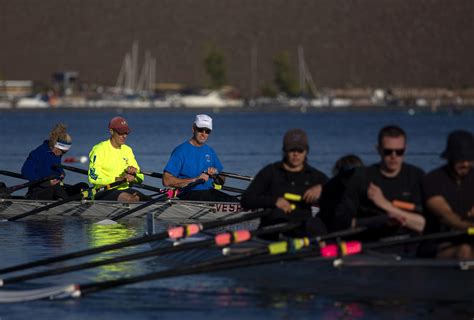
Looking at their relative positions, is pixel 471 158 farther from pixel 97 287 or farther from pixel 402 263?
pixel 97 287

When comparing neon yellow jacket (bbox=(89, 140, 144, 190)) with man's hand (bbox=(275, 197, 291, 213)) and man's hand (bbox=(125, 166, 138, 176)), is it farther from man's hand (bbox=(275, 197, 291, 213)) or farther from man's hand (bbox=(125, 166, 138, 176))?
man's hand (bbox=(275, 197, 291, 213))

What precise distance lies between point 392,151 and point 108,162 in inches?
324

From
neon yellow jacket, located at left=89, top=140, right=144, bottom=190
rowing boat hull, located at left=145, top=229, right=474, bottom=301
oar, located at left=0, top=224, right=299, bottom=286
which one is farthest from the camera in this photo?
neon yellow jacket, located at left=89, top=140, right=144, bottom=190

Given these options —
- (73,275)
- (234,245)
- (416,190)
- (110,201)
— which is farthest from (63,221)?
(416,190)

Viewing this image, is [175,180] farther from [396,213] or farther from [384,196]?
[396,213]

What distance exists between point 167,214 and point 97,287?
7602 millimetres

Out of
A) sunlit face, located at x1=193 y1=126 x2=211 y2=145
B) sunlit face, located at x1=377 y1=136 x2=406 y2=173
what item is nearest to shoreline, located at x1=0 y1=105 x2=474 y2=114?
sunlit face, located at x1=193 y1=126 x2=211 y2=145

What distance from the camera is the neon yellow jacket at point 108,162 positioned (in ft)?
66.4

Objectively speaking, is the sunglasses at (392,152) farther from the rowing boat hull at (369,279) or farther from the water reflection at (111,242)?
the water reflection at (111,242)

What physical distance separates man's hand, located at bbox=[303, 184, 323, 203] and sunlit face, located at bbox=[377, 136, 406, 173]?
1.02 m

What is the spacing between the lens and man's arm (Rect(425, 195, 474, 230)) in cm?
1245

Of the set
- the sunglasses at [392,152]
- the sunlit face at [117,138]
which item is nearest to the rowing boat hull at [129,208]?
the sunlit face at [117,138]

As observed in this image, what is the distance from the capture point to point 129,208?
20734 mm

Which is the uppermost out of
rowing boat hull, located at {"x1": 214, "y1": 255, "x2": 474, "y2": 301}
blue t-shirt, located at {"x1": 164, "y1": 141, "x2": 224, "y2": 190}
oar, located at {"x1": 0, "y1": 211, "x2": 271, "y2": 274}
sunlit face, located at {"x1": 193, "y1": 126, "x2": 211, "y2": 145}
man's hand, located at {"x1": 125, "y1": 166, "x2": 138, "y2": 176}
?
sunlit face, located at {"x1": 193, "y1": 126, "x2": 211, "y2": 145}
